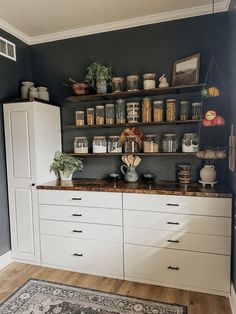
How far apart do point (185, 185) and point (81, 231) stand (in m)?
1.18

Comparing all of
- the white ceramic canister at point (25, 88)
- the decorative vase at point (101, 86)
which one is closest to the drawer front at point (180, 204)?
the decorative vase at point (101, 86)

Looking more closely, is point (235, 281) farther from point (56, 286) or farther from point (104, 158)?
point (104, 158)

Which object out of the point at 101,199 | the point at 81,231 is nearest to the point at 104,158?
the point at 101,199

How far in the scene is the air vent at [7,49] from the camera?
268cm

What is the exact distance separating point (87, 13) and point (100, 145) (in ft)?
4.63

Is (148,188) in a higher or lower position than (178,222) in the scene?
higher

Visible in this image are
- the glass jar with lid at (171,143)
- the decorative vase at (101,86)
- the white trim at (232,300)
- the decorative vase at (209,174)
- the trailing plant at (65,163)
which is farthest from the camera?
the trailing plant at (65,163)

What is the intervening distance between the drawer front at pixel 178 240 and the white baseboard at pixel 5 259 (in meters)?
1.43

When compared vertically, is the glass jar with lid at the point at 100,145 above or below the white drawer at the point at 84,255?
above

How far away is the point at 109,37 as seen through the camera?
279cm

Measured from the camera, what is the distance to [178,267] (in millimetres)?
2182

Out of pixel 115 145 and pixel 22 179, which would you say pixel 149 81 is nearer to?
pixel 115 145

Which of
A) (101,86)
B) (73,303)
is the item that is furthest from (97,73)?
(73,303)

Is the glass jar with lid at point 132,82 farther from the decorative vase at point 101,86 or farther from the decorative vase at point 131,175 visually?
Result: the decorative vase at point 131,175
